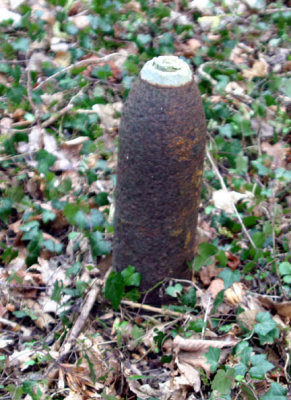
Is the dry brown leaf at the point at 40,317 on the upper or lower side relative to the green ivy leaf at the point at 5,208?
lower

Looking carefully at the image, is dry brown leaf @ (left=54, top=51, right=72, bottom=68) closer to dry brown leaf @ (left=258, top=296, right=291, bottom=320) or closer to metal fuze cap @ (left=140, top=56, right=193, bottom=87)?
metal fuze cap @ (left=140, top=56, right=193, bottom=87)

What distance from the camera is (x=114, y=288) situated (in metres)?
2.08

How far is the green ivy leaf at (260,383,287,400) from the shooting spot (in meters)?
1.76

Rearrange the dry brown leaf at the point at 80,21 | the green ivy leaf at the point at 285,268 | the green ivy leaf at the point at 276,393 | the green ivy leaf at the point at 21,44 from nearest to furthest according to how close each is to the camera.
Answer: the green ivy leaf at the point at 276,393, the green ivy leaf at the point at 285,268, the green ivy leaf at the point at 21,44, the dry brown leaf at the point at 80,21

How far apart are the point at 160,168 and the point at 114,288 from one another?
1.89ft

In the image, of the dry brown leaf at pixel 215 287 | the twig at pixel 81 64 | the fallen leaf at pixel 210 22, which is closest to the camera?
the dry brown leaf at pixel 215 287

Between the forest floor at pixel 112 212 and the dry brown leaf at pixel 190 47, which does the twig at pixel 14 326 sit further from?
the dry brown leaf at pixel 190 47

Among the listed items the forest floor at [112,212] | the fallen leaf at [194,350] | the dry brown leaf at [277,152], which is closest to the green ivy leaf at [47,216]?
the forest floor at [112,212]

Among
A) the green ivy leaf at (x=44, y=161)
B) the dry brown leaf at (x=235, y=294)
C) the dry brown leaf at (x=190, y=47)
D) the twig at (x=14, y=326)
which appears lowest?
the twig at (x=14, y=326)

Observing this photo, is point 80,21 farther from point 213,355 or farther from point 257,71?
point 213,355

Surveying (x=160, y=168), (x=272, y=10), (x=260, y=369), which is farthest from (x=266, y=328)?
(x=272, y=10)

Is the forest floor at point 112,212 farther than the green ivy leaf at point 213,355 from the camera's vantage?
Yes

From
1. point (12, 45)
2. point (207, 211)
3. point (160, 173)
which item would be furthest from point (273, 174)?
point (12, 45)

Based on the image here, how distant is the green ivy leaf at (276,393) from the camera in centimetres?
176
